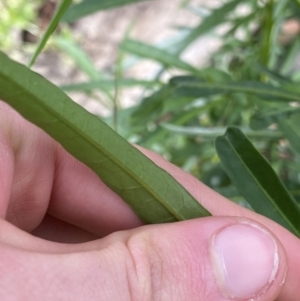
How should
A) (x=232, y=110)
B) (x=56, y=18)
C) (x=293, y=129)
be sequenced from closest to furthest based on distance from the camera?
(x=56, y=18)
(x=293, y=129)
(x=232, y=110)

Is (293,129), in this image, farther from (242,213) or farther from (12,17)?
(12,17)

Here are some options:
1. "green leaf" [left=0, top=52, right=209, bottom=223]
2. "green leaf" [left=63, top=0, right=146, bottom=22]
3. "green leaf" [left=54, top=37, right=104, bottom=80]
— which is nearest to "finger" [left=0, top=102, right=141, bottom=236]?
"green leaf" [left=0, top=52, right=209, bottom=223]

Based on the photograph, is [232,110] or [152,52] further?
[232,110]

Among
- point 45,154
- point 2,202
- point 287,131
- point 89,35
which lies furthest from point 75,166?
point 89,35

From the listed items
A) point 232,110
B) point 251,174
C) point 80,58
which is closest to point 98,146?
point 251,174

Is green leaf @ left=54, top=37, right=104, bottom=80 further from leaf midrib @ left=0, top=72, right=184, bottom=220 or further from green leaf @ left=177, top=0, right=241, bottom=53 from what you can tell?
leaf midrib @ left=0, top=72, right=184, bottom=220

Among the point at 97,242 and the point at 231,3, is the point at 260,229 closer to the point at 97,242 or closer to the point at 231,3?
the point at 97,242

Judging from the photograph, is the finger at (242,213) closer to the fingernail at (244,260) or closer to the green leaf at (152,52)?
the fingernail at (244,260)

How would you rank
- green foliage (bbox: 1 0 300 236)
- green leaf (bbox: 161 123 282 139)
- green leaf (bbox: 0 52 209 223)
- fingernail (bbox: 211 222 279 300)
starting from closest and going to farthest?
1. green leaf (bbox: 0 52 209 223)
2. fingernail (bbox: 211 222 279 300)
3. green foliage (bbox: 1 0 300 236)
4. green leaf (bbox: 161 123 282 139)
